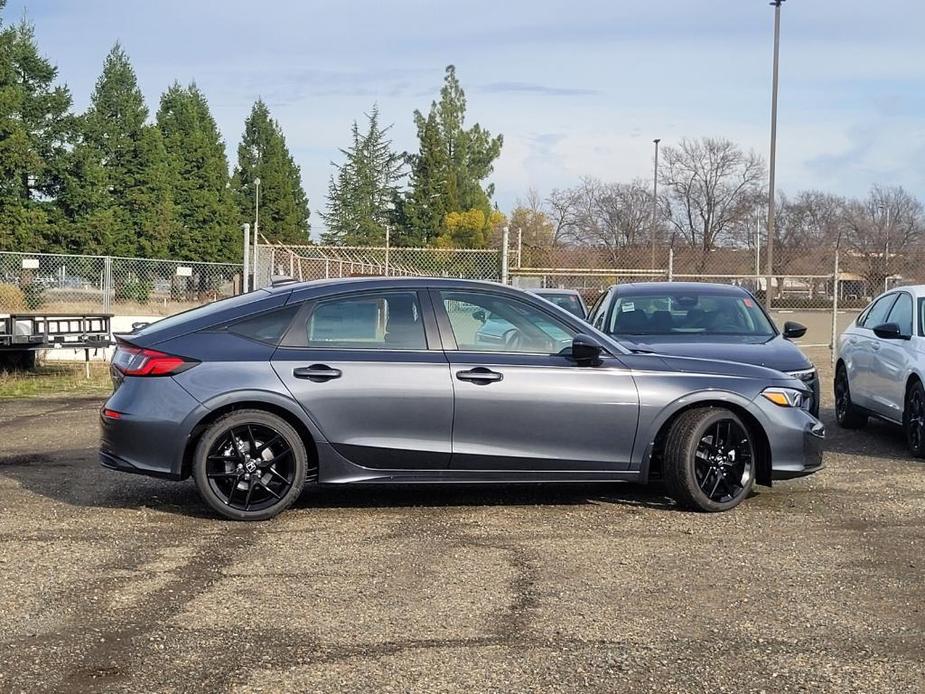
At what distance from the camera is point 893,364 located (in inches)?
419

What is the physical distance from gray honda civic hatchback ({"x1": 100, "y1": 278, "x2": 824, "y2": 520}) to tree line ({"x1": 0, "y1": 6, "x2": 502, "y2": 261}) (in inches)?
1574

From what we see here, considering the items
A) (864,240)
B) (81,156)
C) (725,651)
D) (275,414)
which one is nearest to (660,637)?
(725,651)

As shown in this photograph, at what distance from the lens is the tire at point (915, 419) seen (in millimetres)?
9875

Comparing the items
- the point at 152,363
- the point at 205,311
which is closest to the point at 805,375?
the point at 205,311

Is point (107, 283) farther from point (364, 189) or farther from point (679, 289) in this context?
point (364, 189)

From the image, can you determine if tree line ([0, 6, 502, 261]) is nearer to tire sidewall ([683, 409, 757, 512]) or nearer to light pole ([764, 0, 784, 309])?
light pole ([764, 0, 784, 309])

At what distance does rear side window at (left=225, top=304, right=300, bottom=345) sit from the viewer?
716 centimetres

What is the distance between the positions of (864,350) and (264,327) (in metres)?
6.75

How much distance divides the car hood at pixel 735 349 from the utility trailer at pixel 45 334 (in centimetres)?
896

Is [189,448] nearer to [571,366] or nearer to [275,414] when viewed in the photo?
[275,414]

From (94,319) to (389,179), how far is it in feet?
217

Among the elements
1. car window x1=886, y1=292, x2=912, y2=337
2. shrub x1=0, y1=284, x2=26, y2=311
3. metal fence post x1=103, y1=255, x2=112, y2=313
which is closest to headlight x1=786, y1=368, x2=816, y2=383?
car window x1=886, y1=292, x2=912, y2=337

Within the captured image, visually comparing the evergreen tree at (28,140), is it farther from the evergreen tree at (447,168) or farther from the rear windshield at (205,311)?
the rear windshield at (205,311)

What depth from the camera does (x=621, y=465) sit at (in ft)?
24.0
